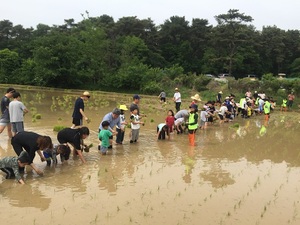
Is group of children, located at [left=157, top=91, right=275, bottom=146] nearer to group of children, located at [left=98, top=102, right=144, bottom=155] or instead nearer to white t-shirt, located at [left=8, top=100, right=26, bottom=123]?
group of children, located at [left=98, top=102, right=144, bottom=155]

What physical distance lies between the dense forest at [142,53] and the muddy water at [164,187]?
74.2 ft

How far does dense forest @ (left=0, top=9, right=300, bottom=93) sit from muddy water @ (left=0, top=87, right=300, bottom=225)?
22617 millimetres

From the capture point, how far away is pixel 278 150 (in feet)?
35.9

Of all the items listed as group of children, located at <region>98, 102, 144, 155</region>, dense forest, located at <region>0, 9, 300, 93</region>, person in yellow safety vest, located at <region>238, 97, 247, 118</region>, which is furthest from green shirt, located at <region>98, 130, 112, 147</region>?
dense forest, located at <region>0, 9, 300, 93</region>

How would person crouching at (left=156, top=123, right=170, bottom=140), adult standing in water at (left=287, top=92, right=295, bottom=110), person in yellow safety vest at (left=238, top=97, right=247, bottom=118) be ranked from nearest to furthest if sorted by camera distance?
person crouching at (left=156, top=123, right=170, bottom=140)
person in yellow safety vest at (left=238, top=97, right=247, bottom=118)
adult standing in water at (left=287, top=92, right=295, bottom=110)

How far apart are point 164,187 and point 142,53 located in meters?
42.4

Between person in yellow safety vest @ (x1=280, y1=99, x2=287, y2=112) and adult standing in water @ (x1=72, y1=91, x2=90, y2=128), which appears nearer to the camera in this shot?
adult standing in water @ (x1=72, y1=91, x2=90, y2=128)

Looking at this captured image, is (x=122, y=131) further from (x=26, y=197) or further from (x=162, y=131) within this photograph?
(x=26, y=197)

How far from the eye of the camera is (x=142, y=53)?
4812 cm

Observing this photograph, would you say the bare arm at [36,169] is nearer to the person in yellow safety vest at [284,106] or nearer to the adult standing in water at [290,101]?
the person in yellow safety vest at [284,106]

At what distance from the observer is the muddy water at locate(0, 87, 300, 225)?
5551mm

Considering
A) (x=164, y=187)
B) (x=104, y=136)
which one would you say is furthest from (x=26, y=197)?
(x=104, y=136)

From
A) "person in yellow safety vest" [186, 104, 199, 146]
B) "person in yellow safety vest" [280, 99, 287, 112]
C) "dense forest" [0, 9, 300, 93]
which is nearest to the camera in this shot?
"person in yellow safety vest" [186, 104, 199, 146]

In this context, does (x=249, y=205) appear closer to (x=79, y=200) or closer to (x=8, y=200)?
(x=79, y=200)
